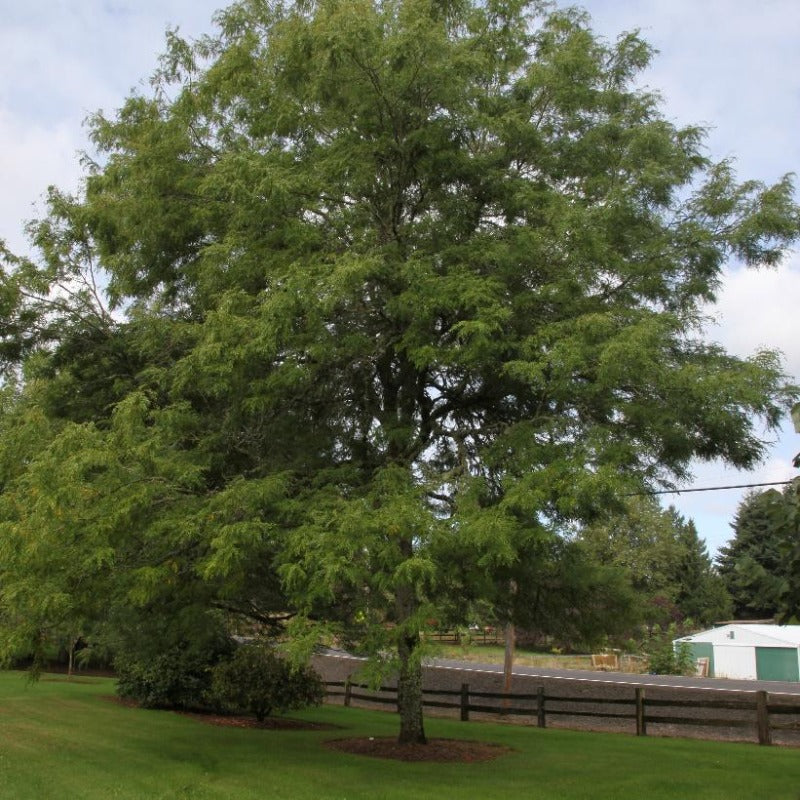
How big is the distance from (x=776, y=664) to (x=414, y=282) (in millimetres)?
37619

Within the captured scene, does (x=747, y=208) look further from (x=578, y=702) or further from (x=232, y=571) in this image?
(x=578, y=702)

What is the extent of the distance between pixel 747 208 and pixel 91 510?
376 inches

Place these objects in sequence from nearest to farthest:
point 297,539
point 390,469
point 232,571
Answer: point 297,539
point 232,571
point 390,469

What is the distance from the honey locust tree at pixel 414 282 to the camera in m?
9.52

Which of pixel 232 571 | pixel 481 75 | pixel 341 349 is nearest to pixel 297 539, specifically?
pixel 232 571

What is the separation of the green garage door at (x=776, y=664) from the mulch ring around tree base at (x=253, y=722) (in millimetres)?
29673

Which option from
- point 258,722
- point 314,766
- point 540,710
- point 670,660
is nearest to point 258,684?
point 258,722

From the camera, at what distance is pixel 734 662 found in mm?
41594

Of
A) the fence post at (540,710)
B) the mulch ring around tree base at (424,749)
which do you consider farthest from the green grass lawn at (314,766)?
the fence post at (540,710)

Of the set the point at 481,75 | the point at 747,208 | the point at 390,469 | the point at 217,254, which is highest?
the point at 481,75

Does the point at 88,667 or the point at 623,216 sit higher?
the point at 623,216

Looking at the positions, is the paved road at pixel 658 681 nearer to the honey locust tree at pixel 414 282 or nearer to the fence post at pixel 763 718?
the fence post at pixel 763 718

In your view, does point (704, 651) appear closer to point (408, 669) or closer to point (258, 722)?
point (258, 722)

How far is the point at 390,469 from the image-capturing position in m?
10.4
